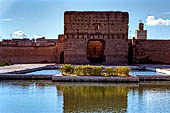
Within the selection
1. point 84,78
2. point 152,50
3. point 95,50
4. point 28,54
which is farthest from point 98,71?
point 95,50

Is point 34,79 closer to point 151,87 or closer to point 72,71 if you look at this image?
point 72,71

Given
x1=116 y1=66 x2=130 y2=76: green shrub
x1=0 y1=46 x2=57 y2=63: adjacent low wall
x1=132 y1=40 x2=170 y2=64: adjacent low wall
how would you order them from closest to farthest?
1. x1=116 y1=66 x2=130 y2=76: green shrub
2. x1=132 y1=40 x2=170 y2=64: adjacent low wall
3. x1=0 y1=46 x2=57 y2=63: adjacent low wall

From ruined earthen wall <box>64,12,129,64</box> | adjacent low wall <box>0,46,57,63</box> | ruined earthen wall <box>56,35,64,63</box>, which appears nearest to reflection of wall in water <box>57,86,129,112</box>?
ruined earthen wall <box>64,12,129,64</box>

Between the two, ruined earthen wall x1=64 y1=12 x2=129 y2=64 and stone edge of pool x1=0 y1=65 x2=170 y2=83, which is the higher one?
ruined earthen wall x1=64 y1=12 x2=129 y2=64

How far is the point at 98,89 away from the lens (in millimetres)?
11430

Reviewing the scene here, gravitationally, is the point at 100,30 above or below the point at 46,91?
above

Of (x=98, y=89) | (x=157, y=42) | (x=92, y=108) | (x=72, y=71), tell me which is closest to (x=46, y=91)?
(x=98, y=89)

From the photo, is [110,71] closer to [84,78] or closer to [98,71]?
[98,71]

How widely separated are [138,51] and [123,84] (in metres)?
12.6

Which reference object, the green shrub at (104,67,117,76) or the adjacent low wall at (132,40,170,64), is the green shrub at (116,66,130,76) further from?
the adjacent low wall at (132,40,170,64)

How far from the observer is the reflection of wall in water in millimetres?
8062

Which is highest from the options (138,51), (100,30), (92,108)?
(100,30)

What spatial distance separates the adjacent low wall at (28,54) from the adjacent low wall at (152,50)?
→ 23.6 feet

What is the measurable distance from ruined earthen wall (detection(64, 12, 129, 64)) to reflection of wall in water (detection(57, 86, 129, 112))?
40.8 ft
